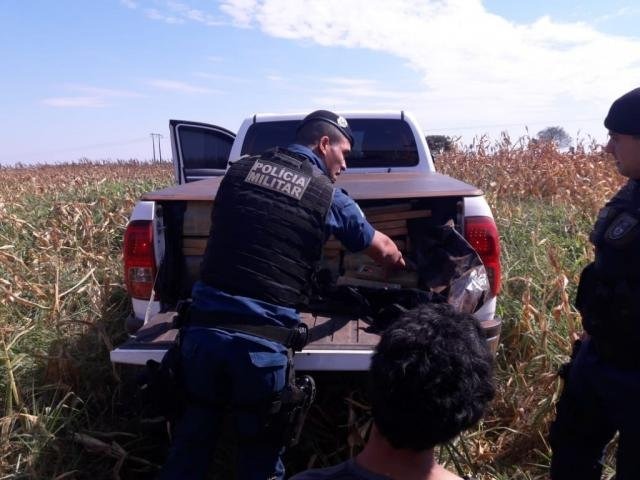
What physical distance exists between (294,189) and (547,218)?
495 centimetres

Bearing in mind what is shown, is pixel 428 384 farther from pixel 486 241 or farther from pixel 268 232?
pixel 486 241

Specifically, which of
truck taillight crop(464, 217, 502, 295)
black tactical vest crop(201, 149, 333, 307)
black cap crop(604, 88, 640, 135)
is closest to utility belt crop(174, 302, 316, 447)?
black tactical vest crop(201, 149, 333, 307)

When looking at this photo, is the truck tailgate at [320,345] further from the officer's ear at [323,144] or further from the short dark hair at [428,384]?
the short dark hair at [428,384]

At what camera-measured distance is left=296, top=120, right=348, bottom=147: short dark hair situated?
3.04m

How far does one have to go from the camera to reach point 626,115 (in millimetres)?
2295

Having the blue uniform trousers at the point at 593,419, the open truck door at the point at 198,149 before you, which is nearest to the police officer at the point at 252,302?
the blue uniform trousers at the point at 593,419

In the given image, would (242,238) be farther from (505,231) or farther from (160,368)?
(505,231)

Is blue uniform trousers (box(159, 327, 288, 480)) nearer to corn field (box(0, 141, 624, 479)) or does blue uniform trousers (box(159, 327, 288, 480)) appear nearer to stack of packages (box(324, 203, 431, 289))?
corn field (box(0, 141, 624, 479))

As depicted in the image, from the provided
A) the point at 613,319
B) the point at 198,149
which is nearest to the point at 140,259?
the point at 613,319

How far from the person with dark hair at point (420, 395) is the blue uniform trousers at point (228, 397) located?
40.6 inches

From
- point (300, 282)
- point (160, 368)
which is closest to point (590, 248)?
point (300, 282)

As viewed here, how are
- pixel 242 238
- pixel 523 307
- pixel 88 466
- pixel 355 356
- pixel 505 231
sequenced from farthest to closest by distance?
pixel 505 231, pixel 523 307, pixel 88 466, pixel 355 356, pixel 242 238

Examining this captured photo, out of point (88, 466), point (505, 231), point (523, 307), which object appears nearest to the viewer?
point (88, 466)

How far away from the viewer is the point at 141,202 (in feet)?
11.5
